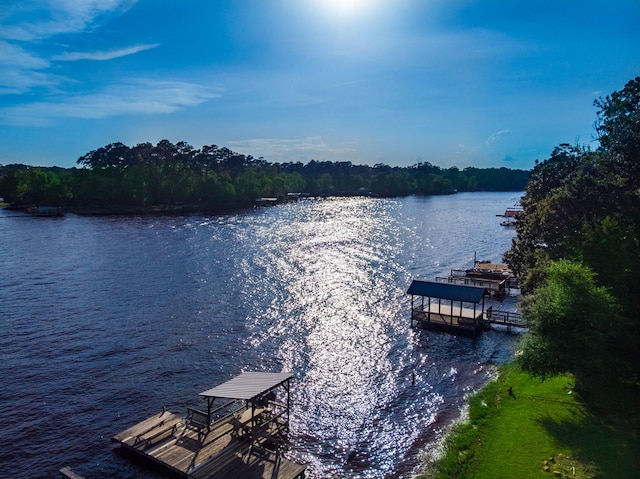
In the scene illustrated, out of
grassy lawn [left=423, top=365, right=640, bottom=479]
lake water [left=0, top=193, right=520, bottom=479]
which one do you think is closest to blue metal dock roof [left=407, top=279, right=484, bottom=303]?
lake water [left=0, top=193, right=520, bottom=479]

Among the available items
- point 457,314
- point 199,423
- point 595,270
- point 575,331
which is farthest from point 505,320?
point 199,423

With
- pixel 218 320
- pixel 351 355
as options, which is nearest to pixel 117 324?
pixel 218 320

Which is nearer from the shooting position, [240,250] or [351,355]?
[351,355]

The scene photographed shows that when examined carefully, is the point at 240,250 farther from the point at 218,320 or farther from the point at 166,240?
the point at 218,320

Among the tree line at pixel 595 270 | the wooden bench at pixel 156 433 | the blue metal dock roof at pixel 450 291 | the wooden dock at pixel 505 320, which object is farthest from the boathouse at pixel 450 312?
the wooden bench at pixel 156 433

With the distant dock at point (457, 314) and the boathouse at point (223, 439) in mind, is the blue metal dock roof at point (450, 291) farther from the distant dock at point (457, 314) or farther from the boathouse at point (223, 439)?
the boathouse at point (223, 439)

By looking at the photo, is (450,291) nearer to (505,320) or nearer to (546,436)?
(505,320)
